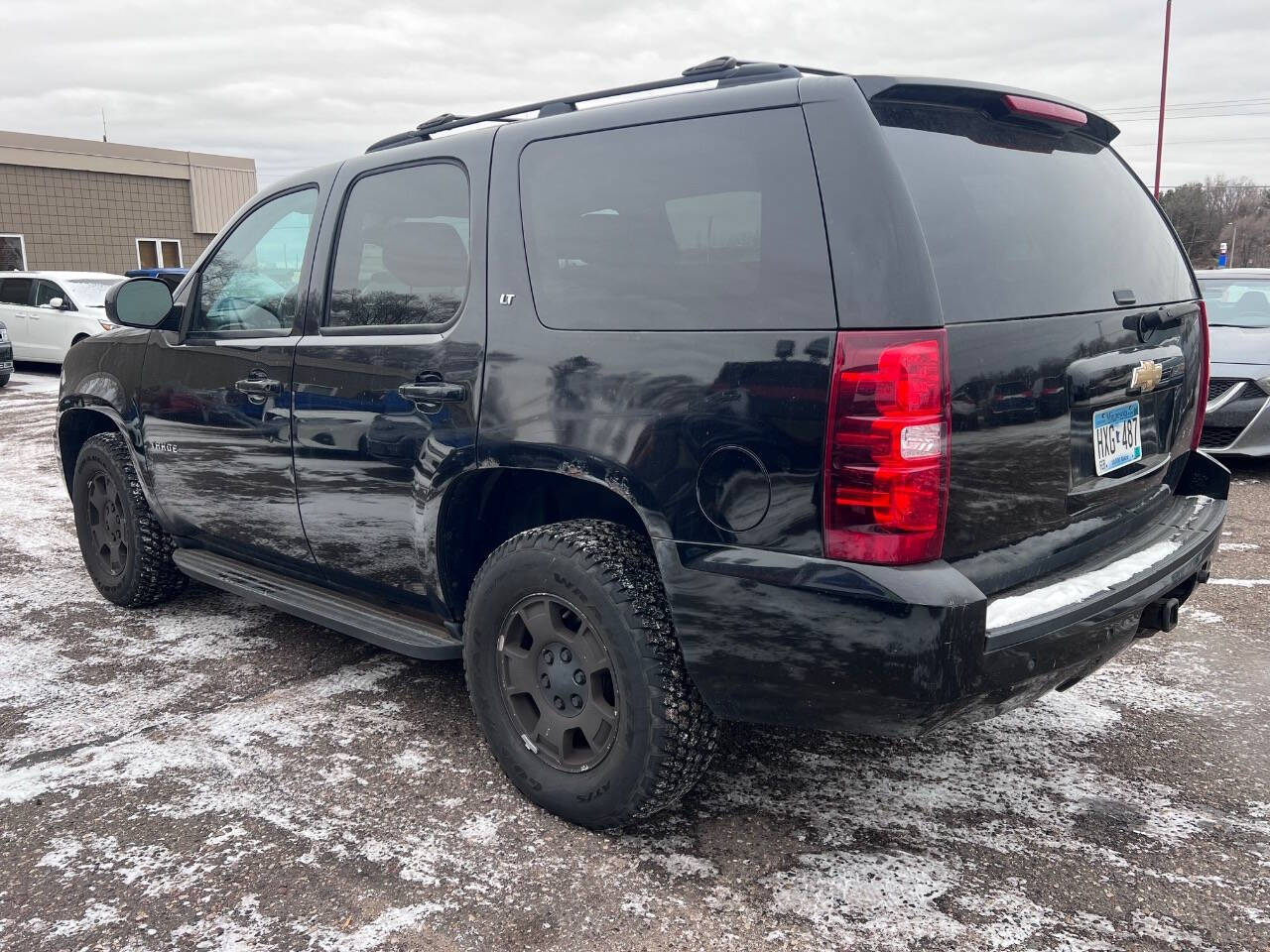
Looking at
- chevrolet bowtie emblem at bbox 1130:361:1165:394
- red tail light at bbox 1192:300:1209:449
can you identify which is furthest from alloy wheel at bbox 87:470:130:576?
red tail light at bbox 1192:300:1209:449

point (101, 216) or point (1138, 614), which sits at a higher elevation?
point (101, 216)

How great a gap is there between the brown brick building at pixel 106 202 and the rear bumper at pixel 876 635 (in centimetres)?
2757

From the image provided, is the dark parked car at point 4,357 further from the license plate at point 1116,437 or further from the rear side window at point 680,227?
the license plate at point 1116,437

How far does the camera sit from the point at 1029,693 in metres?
2.39

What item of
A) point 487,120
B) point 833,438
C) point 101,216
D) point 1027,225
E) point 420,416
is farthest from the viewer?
point 101,216

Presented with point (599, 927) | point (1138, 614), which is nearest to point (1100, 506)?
point (1138, 614)

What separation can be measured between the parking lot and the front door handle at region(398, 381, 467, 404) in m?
1.12

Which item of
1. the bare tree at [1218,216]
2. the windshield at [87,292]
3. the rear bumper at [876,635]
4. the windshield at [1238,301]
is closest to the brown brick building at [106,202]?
the windshield at [87,292]

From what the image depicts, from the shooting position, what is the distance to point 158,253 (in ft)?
93.6

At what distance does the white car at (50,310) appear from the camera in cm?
1596

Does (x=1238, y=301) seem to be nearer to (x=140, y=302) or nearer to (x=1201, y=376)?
(x=1201, y=376)

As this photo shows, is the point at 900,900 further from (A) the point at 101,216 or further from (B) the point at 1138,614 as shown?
(A) the point at 101,216

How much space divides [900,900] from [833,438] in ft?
3.75

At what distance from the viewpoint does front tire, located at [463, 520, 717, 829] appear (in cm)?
253
